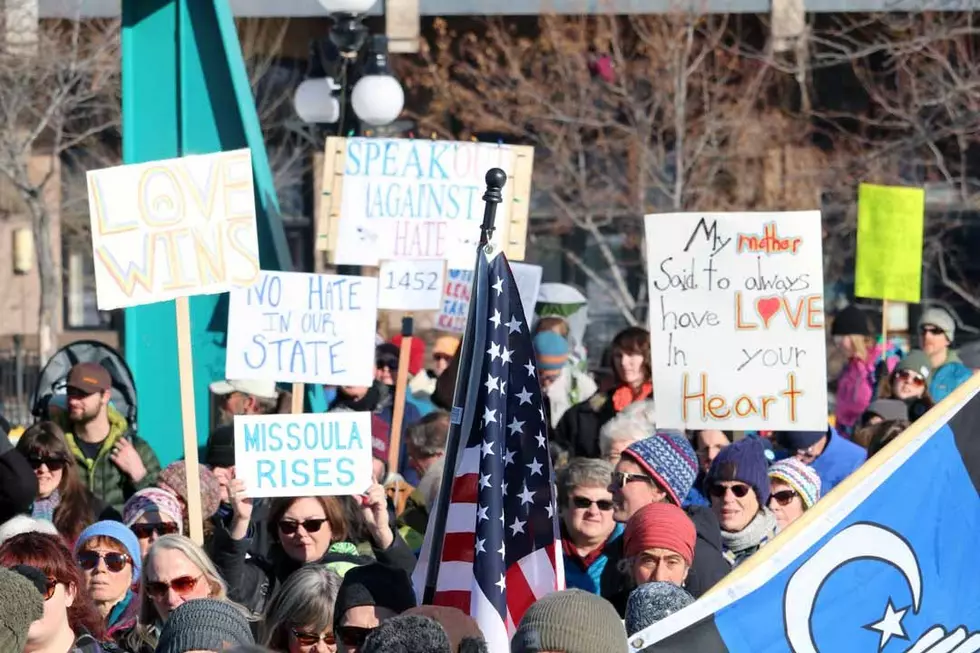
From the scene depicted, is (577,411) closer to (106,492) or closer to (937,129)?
(106,492)

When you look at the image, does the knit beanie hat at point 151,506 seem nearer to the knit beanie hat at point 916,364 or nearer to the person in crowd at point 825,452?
→ the person in crowd at point 825,452

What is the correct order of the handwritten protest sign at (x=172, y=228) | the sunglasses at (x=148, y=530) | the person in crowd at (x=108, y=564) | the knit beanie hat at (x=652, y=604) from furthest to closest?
the handwritten protest sign at (x=172, y=228) < the sunglasses at (x=148, y=530) < the person in crowd at (x=108, y=564) < the knit beanie hat at (x=652, y=604)

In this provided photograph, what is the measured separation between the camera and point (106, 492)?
802 cm

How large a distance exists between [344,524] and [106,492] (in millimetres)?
1859

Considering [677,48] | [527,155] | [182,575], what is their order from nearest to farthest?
[182,575]
[527,155]
[677,48]

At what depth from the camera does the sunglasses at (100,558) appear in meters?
5.89

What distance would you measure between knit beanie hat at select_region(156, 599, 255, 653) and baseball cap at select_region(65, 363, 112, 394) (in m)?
3.63

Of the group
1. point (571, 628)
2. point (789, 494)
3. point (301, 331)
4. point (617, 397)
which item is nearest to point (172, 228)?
point (301, 331)

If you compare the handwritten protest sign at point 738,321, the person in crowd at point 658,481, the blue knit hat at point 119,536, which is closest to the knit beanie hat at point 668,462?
the person in crowd at point 658,481

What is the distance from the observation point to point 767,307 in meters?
7.94

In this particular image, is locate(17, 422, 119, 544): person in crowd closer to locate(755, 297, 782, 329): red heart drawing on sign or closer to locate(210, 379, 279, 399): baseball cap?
locate(210, 379, 279, 399): baseball cap

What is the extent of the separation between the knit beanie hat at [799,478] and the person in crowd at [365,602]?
8.26ft

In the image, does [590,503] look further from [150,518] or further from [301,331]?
[301,331]

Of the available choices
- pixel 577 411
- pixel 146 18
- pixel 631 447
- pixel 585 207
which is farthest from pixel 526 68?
pixel 631 447
